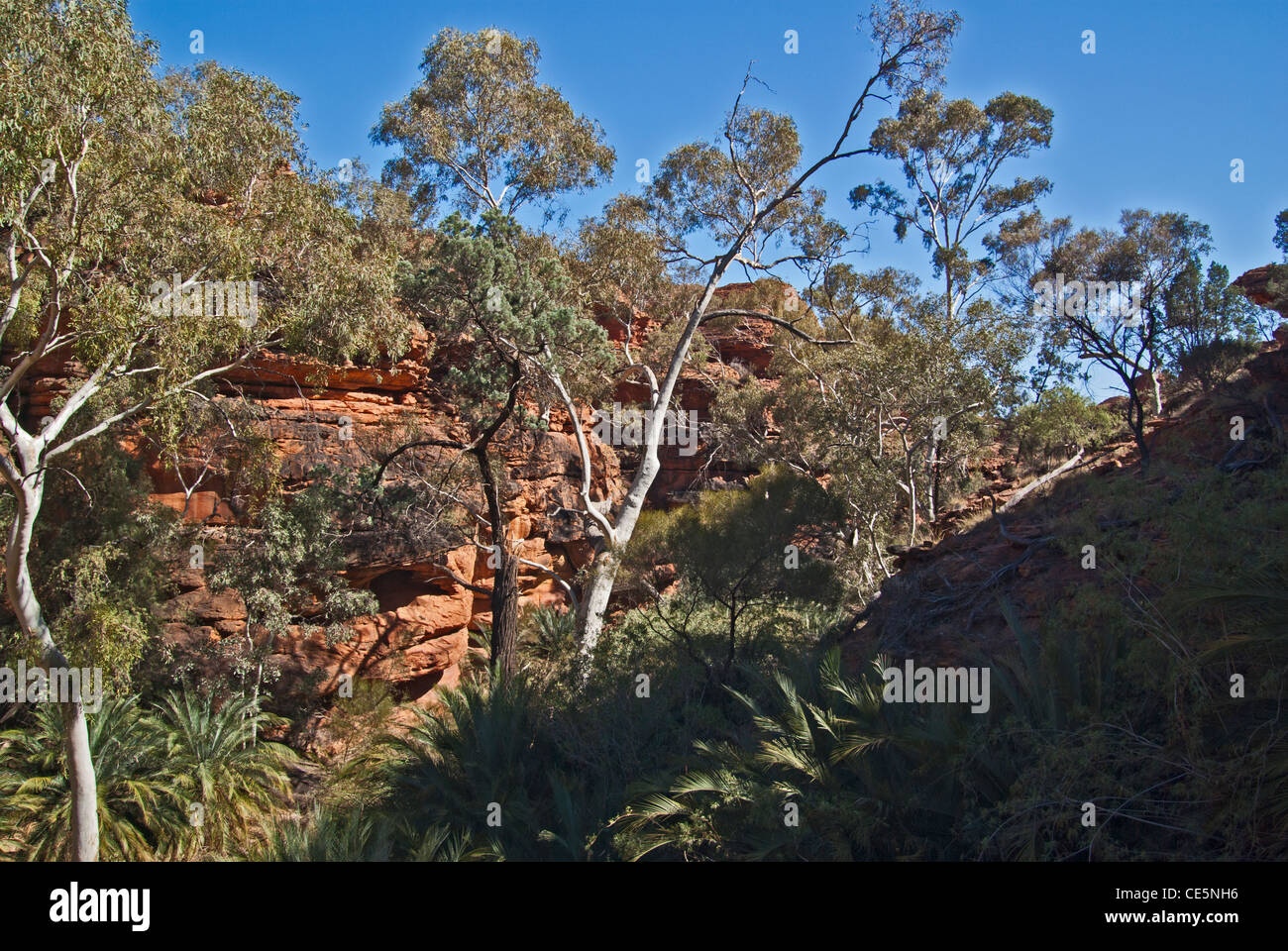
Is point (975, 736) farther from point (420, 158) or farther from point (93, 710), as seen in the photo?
point (420, 158)

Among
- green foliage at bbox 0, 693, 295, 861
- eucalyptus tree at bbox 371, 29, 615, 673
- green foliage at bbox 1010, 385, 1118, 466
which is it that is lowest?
Answer: green foliage at bbox 0, 693, 295, 861

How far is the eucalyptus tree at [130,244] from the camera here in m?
8.43

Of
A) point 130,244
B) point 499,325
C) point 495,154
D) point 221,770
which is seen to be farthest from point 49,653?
point 495,154

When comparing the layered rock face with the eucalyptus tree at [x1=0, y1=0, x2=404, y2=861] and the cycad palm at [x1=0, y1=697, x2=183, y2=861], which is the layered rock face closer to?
the eucalyptus tree at [x1=0, y1=0, x2=404, y2=861]

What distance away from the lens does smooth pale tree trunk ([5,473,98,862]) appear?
8.36m

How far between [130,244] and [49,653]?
4867 millimetres

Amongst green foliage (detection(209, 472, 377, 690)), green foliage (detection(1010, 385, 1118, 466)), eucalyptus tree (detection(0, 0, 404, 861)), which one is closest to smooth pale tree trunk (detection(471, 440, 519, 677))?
green foliage (detection(209, 472, 377, 690))

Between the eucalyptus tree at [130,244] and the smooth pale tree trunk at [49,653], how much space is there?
0.06 ft

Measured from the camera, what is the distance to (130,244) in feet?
32.1

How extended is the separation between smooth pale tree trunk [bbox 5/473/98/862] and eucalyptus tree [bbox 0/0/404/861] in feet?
0.06

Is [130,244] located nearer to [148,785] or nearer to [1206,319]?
[148,785]

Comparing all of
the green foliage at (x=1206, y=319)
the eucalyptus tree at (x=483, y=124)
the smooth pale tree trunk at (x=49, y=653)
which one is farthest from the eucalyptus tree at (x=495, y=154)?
the green foliage at (x=1206, y=319)

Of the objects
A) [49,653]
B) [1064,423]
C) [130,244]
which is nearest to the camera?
[49,653]

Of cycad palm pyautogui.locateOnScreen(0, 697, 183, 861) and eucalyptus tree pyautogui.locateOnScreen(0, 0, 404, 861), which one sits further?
cycad palm pyautogui.locateOnScreen(0, 697, 183, 861)
